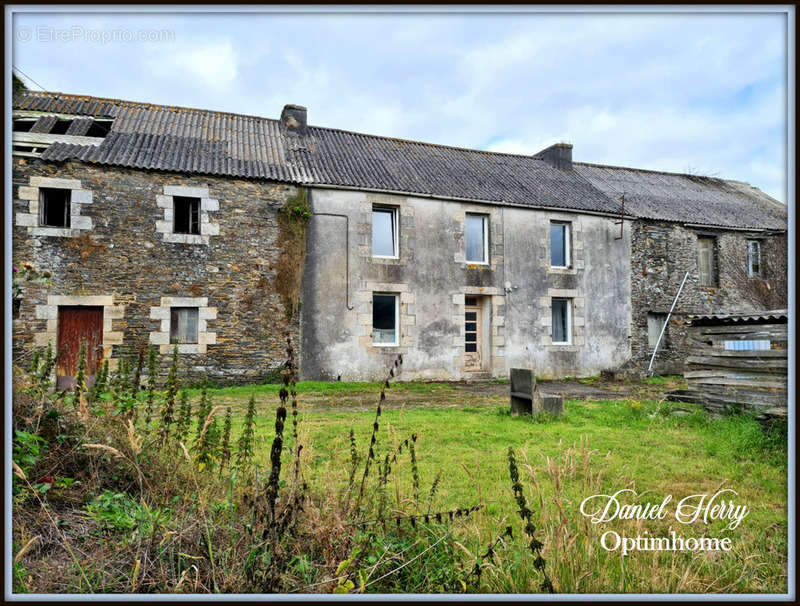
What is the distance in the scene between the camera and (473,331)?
15.2 meters

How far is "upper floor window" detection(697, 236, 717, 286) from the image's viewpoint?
18469 millimetres

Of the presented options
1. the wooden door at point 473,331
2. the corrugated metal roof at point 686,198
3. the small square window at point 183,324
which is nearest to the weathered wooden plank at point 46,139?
the small square window at point 183,324

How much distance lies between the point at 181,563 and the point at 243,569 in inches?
13.7

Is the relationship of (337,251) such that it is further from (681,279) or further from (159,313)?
(681,279)

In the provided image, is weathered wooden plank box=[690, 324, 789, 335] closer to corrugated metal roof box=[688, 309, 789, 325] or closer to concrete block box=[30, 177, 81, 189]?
corrugated metal roof box=[688, 309, 789, 325]

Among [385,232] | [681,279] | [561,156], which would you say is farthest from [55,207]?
[681,279]

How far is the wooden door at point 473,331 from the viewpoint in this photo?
15.1 meters

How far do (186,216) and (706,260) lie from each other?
703 inches

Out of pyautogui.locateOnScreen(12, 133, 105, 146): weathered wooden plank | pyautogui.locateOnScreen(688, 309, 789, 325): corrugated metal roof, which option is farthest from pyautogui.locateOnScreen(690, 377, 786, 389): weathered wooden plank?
pyautogui.locateOnScreen(12, 133, 105, 146): weathered wooden plank

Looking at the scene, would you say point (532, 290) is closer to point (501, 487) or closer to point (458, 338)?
point (458, 338)

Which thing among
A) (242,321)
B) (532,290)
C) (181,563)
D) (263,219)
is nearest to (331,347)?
(242,321)

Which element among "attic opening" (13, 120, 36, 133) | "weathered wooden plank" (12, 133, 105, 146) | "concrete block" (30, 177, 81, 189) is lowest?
"concrete block" (30, 177, 81, 189)

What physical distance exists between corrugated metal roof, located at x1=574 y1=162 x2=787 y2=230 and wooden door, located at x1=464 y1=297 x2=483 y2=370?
6.63m

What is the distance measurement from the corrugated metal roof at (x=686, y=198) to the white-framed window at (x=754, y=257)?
681 millimetres
